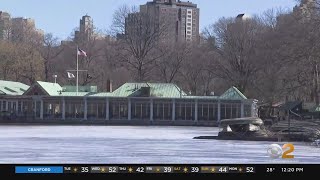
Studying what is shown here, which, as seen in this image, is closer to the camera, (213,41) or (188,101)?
(213,41)

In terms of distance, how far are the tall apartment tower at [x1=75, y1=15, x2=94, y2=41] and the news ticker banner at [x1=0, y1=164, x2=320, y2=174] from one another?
92cm

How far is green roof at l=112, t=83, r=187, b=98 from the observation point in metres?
32.9

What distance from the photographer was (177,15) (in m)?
2.62

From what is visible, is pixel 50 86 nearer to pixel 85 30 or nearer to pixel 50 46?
pixel 50 46

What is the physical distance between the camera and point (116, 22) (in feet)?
10.2

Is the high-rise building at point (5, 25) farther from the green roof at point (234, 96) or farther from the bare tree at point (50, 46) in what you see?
the green roof at point (234, 96)

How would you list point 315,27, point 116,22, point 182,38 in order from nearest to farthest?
point 182,38, point 116,22, point 315,27

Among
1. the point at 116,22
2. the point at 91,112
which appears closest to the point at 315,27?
the point at 116,22

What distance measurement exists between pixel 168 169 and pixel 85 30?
3.62 feet

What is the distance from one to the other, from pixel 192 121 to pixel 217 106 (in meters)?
2.78

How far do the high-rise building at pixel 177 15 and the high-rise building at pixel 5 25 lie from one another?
0.76m

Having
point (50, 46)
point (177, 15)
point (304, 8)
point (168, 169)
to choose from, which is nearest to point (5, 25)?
point (50, 46)

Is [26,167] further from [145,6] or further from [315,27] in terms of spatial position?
[315,27]

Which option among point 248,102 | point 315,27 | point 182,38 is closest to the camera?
point 182,38
